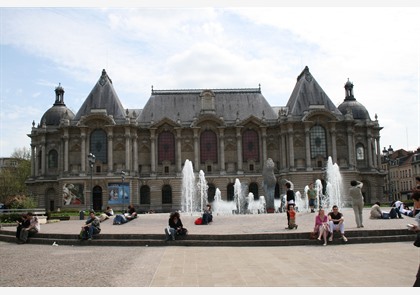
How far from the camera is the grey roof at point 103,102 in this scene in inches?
2896

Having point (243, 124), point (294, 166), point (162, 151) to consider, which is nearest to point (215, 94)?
point (243, 124)

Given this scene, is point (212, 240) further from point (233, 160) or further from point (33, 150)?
point (33, 150)

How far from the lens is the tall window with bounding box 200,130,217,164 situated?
241 feet

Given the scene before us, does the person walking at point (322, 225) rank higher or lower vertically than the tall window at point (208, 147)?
lower

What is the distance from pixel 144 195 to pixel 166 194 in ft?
11.1

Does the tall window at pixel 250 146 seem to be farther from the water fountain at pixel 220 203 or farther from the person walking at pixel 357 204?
the person walking at pixel 357 204

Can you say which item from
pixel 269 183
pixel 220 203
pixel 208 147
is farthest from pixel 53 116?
pixel 269 183

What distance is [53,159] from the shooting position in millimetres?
76062

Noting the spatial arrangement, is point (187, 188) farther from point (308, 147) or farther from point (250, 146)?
point (308, 147)

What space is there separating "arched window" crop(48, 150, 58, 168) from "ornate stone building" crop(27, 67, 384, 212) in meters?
0.16

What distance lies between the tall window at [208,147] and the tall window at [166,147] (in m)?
4.46

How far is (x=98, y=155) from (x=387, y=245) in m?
57.5

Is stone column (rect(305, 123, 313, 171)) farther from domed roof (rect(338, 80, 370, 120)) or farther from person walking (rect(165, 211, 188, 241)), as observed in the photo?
person walking (rect(165, 211, 188, 241))

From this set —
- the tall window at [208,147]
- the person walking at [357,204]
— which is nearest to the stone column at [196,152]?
the tall window at [208,147]
